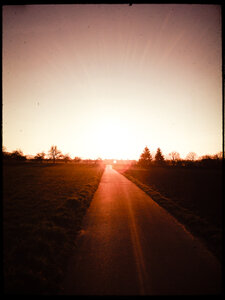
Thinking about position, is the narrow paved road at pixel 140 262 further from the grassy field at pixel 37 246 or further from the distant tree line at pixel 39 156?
the distant tree line at pixel 39 156

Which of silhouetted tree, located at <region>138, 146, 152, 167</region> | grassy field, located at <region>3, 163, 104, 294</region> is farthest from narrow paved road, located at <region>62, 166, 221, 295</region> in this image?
silhouetted tree, located at <region>138, 146, 152, 167</region>

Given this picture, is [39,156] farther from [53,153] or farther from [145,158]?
[145,158]

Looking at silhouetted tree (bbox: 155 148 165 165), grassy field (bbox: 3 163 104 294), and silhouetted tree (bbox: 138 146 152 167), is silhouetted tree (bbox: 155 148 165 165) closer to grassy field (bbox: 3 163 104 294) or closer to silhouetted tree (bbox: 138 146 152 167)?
silhouetted tree (bbox: 138 146 152 167)

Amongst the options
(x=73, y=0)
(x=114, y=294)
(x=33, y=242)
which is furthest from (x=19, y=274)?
(x=73, y=0)

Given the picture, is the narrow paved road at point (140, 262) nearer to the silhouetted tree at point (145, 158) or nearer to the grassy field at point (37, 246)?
the grassy field at point (37, 246)

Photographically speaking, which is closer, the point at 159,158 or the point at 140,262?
the point at 140,262

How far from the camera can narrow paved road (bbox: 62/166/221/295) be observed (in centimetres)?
302

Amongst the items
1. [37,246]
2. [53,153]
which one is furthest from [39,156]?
[37,246]

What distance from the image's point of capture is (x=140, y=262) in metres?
3.73

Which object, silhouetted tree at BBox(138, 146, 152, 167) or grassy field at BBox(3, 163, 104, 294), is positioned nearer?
grassy field at BBox(3, 163, 104, 294)

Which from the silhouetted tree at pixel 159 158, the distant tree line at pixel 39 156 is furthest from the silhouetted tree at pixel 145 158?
the distant tree line at pixel 39 156

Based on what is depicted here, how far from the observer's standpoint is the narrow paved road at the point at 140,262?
3.02 metres

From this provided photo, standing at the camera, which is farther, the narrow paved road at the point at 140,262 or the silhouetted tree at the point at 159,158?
the silhouetted tree at the point at 159,158

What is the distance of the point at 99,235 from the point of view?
5148mm
